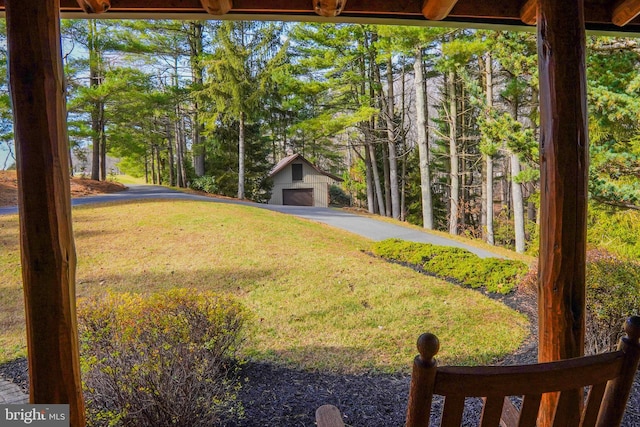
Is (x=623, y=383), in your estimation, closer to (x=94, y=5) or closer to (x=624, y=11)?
(x=624, y=11)

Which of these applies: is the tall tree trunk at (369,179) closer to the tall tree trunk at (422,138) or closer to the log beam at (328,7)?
the tall tree trunk at (422,138)

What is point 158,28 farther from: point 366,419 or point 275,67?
point 366,419

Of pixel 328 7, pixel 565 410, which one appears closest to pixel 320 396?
pixel 565 410

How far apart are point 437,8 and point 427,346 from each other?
1460mm

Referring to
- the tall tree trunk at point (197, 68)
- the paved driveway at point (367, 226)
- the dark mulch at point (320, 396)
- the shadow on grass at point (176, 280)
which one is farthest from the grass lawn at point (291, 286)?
the tall tree trunk at point (197, 68)

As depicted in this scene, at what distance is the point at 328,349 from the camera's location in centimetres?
332

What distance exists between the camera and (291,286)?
456 cm

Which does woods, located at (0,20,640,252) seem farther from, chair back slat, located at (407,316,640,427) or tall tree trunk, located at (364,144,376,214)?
chair back slat, located at (407,316,640,427)

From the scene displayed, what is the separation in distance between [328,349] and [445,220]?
32.1ft

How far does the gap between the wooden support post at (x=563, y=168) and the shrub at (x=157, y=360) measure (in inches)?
60.6

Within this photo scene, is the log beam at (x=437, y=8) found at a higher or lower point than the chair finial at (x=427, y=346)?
higher

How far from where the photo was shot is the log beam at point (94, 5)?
1599 millimetres

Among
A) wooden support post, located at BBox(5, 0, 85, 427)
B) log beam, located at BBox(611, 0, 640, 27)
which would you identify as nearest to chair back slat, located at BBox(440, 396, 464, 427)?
wooden support post, located at BBox(5, 0, 85, 427)

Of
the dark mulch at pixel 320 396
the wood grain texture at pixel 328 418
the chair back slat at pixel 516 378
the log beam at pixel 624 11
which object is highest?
the log beam at pixel 624 11
